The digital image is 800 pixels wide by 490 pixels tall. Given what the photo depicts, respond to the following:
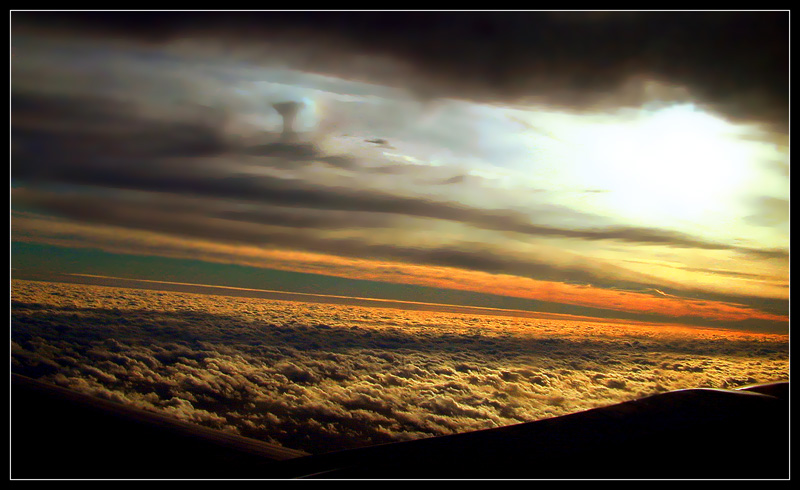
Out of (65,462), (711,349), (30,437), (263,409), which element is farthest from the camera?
(711,349)

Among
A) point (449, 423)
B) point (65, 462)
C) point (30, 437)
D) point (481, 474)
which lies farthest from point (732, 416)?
point (449, 423)

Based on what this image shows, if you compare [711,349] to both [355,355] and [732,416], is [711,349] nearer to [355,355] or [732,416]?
[355,355]

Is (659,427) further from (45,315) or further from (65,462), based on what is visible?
(45,315)

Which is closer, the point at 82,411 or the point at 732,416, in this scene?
the point at 732,416

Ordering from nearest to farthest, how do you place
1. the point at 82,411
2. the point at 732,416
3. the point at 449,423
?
the point at 732,416 < the point at 82,411 < the point at 449,423

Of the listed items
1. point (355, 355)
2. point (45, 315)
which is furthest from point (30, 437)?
point (45, 315)

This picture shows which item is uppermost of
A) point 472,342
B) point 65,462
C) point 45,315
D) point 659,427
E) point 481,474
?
point 659,427

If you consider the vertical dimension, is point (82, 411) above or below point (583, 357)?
above
